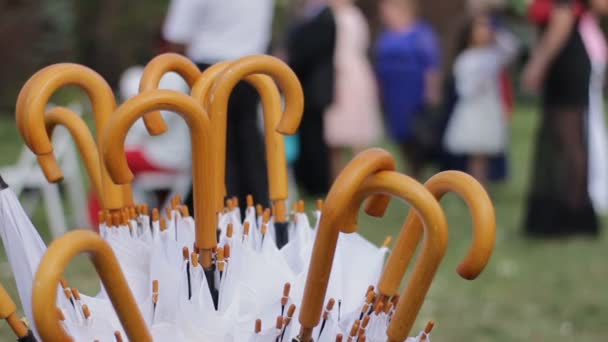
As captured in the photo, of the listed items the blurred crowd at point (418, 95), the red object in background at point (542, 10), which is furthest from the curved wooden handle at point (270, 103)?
the red object in background at point (542, 10)

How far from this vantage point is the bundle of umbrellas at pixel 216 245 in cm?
89

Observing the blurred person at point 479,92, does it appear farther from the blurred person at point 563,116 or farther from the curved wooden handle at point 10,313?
the curved wooden handle at point 10,313

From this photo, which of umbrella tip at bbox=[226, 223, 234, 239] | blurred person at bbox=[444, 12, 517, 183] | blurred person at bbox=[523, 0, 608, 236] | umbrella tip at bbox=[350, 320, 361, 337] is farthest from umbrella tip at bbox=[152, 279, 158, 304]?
blurred person at bbox=[444, 12, 517, 183]

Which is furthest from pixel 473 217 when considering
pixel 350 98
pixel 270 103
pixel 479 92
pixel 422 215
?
pixel 350 98

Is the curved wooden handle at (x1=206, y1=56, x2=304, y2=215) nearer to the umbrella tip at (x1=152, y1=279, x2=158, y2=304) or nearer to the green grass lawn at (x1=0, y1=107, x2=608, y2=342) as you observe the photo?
the umbrella tip at (x1=152, y1=279, x2=158, y2=304)

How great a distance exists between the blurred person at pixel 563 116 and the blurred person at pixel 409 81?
5.30ft

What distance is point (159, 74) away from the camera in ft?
3.70

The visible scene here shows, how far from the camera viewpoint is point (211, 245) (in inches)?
42.1

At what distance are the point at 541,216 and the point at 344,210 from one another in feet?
14.3

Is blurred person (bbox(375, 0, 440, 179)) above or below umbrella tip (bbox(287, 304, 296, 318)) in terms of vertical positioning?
below

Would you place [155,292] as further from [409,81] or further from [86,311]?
[409,81]

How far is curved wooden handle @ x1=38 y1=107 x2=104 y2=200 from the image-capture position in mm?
1153

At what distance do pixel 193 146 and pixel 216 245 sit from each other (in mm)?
144

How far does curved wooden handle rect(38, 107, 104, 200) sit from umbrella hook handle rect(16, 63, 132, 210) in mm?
16
